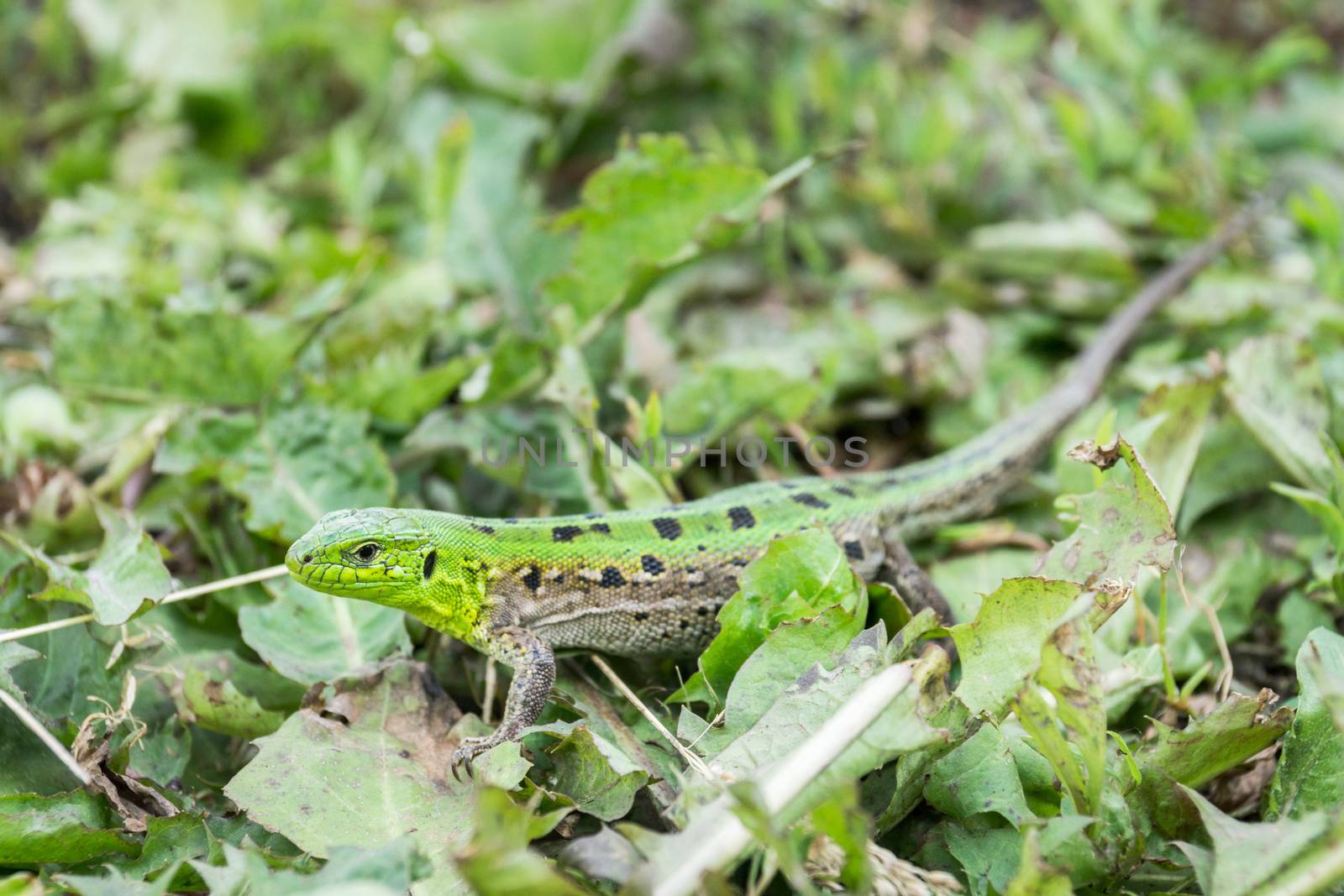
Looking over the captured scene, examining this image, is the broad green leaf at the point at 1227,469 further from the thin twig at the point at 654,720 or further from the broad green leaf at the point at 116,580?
the broad green leaf at the point at 116,580

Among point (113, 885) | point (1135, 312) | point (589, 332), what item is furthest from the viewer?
point (1135, 312)

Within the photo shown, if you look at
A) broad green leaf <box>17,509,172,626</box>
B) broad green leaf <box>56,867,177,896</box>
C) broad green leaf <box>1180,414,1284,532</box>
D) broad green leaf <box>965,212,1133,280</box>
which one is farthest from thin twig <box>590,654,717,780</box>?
broad green leaf <box>965,212,1133,280</box>

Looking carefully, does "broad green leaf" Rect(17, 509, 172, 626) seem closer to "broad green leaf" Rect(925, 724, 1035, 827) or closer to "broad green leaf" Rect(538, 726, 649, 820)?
"broad green leaf" Rect(538, 726, 649, 820)

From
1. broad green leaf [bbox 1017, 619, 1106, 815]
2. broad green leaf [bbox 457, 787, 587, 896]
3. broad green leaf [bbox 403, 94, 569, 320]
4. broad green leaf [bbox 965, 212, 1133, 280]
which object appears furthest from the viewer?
broad green leaf [bbox 965, 212, 1133, 280]

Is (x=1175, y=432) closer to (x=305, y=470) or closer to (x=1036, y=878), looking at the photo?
(x=1036, y=878)

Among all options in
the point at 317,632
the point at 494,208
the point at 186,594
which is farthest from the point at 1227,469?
the point at 186,594

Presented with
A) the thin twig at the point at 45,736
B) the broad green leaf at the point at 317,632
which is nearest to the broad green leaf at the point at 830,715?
the broad green leaf at the point at 317,632
